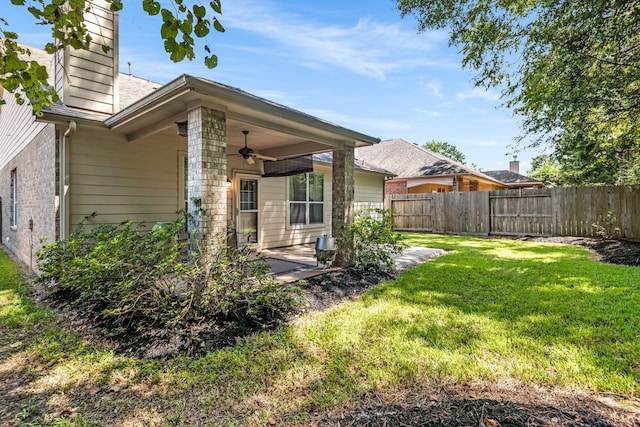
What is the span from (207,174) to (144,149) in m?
2.93

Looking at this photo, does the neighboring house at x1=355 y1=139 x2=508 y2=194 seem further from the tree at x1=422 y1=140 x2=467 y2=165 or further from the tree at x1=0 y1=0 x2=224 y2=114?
the tree at x1=422 y1=140 x2=467 y2=165

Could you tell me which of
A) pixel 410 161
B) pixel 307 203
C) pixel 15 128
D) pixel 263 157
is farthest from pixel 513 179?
pixel 15 128

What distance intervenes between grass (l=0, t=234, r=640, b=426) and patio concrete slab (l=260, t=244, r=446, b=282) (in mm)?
1620

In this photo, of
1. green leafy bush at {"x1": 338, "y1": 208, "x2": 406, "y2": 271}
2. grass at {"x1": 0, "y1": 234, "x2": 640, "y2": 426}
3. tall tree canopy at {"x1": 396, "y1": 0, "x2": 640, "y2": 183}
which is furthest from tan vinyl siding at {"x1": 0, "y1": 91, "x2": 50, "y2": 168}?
tall tree canopy at {"x1": 396, "y1": 0, "x2": 640, "y2": 183}

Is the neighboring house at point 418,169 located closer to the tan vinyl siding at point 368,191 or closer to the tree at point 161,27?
the tan vinyl siding at point 368,191

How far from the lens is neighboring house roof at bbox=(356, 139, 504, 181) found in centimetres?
1628

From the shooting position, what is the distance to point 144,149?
604cm

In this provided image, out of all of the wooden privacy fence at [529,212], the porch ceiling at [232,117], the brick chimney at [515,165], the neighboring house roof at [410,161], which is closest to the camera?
the porch ceiling at [232,117]

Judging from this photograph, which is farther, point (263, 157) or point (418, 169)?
point (418, 169)

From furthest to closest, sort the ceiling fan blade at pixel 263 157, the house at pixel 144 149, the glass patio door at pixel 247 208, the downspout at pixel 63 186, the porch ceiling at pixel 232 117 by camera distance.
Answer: the glass patio door at pixel 247 208, the ceiling fan blade at pixel 263 157, the downspout at pixel 63 186, the house at pixel 144 149, the porch ceiling at pixel 232 117

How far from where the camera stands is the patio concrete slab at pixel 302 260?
5.80 m

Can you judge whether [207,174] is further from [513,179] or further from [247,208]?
[513,179]

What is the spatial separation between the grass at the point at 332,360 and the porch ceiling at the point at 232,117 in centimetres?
294

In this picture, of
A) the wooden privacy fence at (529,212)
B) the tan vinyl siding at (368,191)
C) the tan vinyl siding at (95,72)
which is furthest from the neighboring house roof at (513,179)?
the tan vinyl siding at (95,72)
